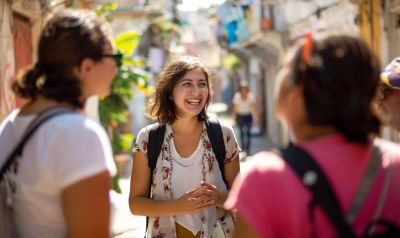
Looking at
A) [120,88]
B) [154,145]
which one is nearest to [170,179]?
[154,145]

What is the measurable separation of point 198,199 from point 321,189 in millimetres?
1498

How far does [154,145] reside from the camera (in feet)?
10.7

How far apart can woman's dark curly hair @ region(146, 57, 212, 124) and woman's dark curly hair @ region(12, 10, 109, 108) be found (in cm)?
144

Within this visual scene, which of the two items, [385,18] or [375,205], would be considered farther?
[385,18]

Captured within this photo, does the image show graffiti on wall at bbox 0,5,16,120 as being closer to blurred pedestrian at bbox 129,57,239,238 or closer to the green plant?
the green plant

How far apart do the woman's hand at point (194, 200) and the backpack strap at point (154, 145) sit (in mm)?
272

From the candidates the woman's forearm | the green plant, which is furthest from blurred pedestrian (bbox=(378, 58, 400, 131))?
the green plant

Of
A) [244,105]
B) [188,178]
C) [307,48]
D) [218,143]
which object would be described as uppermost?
[307,48]

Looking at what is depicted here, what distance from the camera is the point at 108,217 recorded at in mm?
1913

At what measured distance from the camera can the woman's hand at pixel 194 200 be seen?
121 inches

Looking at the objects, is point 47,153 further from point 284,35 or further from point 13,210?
point 284,35

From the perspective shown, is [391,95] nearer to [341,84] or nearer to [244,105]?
[341,84]

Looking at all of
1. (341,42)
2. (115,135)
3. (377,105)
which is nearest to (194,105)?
(377,105)

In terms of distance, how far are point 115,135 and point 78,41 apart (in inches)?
321
